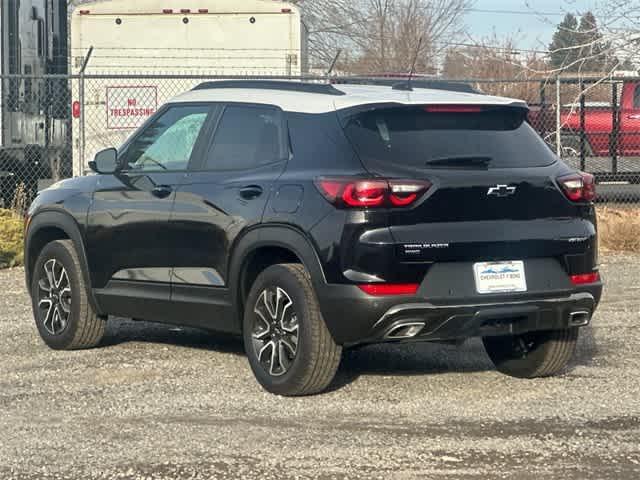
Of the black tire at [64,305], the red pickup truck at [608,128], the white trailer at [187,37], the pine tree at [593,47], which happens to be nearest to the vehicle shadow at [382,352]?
the black tire at [64,305]

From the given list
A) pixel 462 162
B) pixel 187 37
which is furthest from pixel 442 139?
pixel 187 37

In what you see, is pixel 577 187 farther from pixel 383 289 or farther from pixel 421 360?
pixel 421 360

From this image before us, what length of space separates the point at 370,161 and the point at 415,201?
34 cm

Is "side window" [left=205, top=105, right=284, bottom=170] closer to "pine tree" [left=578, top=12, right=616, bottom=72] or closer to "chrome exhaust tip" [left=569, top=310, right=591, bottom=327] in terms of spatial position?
"chrome exhaust tip" [left=569, top=310, right=591, bottom=327]

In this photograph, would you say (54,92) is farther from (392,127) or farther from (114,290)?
(392,127)

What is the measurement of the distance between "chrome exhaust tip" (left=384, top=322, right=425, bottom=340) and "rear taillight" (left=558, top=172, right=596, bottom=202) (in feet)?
3.86

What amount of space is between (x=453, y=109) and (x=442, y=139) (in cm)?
21

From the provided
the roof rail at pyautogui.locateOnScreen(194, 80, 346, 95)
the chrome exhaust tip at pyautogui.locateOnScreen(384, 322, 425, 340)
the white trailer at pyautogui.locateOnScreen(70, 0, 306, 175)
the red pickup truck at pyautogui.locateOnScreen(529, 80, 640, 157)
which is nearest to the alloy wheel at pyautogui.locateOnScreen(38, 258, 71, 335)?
the roof rail at pyautogui.locateOnScreen(194, 80, 346, 95)

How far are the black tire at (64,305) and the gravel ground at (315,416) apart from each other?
135mm

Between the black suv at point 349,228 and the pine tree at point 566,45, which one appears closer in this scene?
the black suv at point 349,228

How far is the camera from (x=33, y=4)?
19109 mm

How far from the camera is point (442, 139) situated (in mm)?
→ 7137

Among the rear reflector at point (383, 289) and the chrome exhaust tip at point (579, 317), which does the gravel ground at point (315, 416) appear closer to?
the chrome exhaust tip at point (579, 317)

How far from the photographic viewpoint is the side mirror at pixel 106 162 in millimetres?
8430
